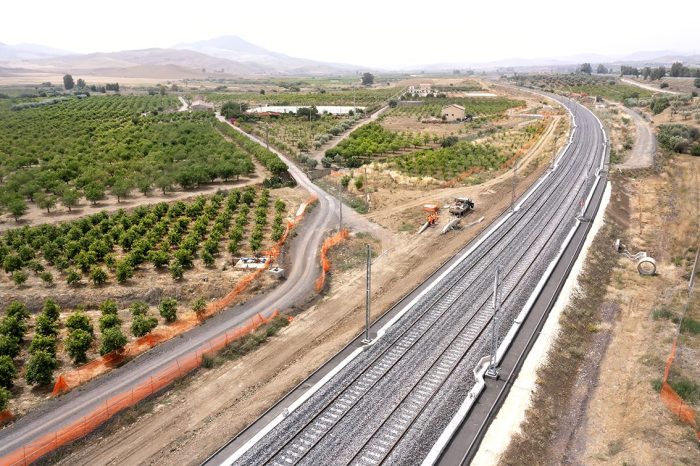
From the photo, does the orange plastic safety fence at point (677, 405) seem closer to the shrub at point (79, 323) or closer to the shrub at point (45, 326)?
the shrub at point (79, 323)

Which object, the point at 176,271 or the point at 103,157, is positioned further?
the point at 103,157

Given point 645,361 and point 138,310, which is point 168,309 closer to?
point 138,310

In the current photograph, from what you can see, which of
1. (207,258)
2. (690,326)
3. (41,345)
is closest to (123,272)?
(207,258)

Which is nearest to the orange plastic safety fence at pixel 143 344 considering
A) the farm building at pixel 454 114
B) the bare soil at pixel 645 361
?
the bare soil at pixel 645 361

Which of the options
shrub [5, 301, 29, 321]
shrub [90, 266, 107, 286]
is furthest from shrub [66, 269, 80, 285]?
shrub [5, 301, 29, 321]

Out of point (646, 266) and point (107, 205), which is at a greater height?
point (646, 266)

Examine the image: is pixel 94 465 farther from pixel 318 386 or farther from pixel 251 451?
pixel 318 386
